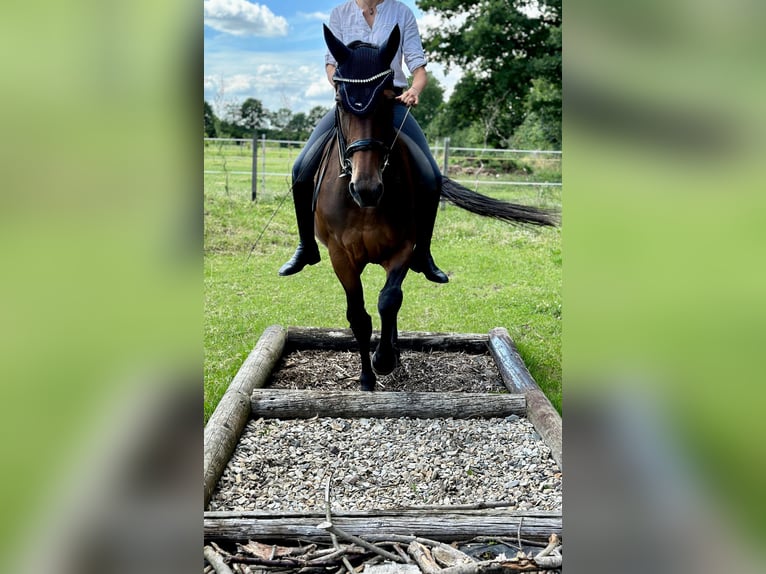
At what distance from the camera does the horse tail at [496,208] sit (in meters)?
5.00

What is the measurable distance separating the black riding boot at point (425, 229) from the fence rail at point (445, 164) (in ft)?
21.9

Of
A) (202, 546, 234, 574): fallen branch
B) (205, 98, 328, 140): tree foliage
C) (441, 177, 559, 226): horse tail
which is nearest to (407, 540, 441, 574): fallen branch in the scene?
(202, 546, 234, 574): fallen branch

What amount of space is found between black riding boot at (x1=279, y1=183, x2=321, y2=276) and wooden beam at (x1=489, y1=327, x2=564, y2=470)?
1617 millimetres

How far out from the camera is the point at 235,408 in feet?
12.9

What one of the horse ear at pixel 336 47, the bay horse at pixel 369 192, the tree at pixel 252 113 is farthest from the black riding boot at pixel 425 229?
the tree at pixel 252 113

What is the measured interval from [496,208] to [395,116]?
4.11 ft

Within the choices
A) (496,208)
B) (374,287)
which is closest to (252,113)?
(374,287)

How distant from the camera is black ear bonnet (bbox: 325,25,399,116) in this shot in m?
3.27

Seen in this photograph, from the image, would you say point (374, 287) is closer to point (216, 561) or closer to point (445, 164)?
point (445, 164)
